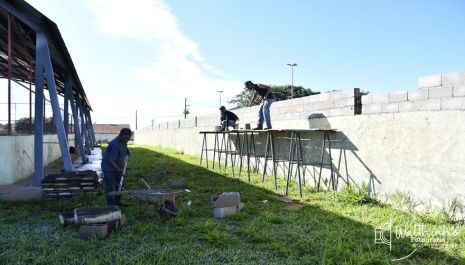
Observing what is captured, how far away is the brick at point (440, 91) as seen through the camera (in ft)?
15.6

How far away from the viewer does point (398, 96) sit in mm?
5586

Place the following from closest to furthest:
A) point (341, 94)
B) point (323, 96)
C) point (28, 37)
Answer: point (341, 94) → point (323, 96) → point (28, 37)

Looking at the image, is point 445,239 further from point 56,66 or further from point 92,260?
point 56,66

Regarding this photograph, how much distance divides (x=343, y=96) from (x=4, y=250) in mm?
5776

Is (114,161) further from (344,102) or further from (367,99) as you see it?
(367,99)

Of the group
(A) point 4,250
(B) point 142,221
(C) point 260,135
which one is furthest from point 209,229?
(C) point 260,135

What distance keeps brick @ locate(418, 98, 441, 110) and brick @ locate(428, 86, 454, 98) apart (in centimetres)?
7

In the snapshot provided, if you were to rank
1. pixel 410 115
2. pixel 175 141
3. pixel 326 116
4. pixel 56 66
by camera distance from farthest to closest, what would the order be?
pixel 175 141
pixel 56 66
pixel 326 116
pixel 410 115

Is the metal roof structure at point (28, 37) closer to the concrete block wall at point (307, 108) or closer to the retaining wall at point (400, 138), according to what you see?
the concrete block wall at point (307, 108)

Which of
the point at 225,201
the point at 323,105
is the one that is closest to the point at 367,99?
the point at 323,105

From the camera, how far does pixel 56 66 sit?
10.3 meters

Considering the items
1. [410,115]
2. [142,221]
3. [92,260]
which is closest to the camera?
[92,260]

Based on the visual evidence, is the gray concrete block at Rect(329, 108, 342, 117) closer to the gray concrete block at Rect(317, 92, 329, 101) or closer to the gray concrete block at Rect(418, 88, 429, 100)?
the gray concrete block at Rect(317, 92, 329, 101)

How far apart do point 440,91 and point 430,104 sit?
0.23 meters
